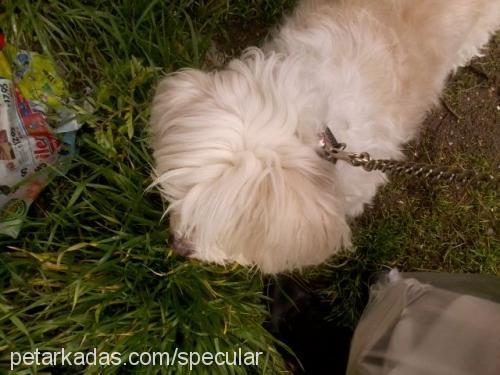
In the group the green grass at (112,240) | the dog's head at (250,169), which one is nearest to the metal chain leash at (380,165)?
the dog's head at (250,169)

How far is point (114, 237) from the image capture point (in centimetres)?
191

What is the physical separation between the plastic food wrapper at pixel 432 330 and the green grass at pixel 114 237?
18.2 inches

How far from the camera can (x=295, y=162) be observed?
1.34 metres

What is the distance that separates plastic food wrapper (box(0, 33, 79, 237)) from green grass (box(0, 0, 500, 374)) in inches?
2.7

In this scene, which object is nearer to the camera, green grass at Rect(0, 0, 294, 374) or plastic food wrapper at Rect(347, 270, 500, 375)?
plastic food wrapper at Rect(347, 270, 500, 375)

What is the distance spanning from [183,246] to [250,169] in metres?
0.40

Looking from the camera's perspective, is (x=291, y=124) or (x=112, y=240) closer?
(x=291, y=124)

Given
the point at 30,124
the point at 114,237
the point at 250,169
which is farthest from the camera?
the point at 30,124

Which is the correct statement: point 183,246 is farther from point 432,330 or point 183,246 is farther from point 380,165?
point 432,330

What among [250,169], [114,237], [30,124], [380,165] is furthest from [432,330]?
[30,124]

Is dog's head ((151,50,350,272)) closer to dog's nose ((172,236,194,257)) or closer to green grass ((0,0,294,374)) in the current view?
dog's nose ((172,236,194,257))

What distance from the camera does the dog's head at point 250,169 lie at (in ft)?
4.36

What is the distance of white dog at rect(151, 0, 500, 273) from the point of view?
1335mm

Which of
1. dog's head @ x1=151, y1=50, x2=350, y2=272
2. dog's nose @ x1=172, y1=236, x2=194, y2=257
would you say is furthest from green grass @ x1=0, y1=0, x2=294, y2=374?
dog's head @ x1=151, y1=50, x2=350, y2=272
